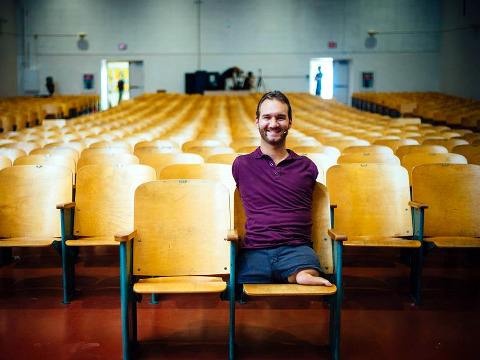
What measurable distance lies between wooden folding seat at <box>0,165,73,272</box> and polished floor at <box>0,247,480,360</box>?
13.6 inches

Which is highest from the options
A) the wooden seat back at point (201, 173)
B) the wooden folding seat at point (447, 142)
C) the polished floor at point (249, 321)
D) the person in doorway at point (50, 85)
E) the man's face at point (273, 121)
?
the person in doorway at point (50, 85)

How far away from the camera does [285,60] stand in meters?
19.7

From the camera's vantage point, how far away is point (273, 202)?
2.40 metres

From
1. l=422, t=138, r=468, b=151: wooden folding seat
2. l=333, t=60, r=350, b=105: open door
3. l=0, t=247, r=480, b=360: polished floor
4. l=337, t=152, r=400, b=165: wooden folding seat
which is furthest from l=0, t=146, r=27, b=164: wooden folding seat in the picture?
l=333, t=60, r=350, b=105: open door

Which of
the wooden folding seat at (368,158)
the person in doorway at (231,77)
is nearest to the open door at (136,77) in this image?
the person in doorway at (231,77)

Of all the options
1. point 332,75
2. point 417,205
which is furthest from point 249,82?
point 417,205

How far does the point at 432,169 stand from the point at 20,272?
110 inches

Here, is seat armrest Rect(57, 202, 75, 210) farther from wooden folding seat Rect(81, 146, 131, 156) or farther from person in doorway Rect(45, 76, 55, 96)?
person in doorway Rect(45, 76, 55, 96)

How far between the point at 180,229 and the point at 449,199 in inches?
69.3

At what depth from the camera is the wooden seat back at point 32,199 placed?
3.08 meters

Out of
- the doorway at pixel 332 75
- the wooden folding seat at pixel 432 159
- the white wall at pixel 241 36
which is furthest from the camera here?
the doorway at pixel 332 75

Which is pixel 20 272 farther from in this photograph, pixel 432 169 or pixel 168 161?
pixel 432 169

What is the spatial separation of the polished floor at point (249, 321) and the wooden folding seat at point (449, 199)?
352 mm

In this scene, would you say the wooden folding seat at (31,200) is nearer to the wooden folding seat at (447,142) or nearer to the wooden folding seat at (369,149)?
the wooden folding seat at (369,149)
